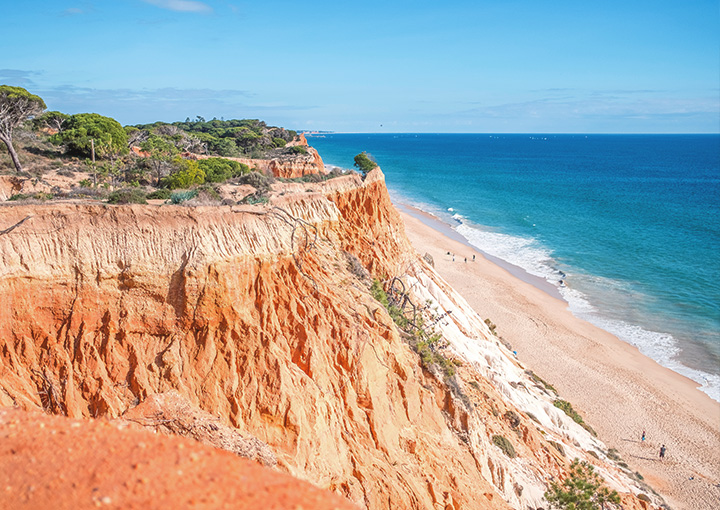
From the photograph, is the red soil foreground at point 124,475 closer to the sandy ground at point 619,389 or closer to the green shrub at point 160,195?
the green shrub at point 160,195

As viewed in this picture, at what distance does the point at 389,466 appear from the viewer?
42.9ft

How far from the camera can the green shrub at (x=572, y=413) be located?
976 inches

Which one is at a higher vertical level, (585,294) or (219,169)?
(219,169)

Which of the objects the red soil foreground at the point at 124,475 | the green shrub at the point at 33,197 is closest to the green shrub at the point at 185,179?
the green shrub at the point at 33,197

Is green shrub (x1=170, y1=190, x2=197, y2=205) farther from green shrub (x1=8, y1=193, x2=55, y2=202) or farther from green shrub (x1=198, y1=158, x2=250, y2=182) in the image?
green shrub (x1=198, y1=158, x2=250, y2=182)

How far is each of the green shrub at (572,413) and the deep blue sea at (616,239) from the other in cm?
1075

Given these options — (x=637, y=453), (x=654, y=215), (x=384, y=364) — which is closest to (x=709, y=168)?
(x=654, y=215)

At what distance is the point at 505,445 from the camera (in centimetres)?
1788

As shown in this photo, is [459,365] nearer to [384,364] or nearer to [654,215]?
[384,364]

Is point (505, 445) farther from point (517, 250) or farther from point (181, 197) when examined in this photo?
point (517, 250)

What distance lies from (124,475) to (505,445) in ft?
50.5

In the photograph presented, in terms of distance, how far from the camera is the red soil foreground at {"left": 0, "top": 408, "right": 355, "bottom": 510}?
574 cm

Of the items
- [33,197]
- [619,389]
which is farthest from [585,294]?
[33,197]

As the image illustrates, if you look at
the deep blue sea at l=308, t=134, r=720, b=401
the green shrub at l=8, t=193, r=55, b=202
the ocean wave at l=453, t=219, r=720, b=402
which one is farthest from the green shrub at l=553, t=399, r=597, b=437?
the green shrub at l=8, t=193, r=55, b=202
